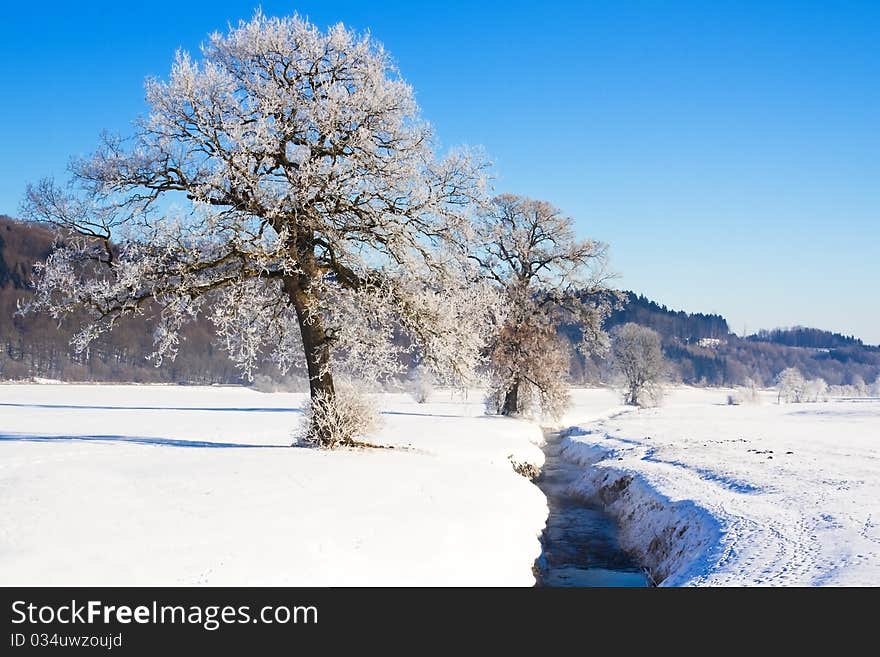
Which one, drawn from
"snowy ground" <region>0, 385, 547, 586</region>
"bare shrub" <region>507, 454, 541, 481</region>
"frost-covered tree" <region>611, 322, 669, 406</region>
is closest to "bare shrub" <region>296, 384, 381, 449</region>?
"snowy ground" <region>0, 385, 547, 586</region>

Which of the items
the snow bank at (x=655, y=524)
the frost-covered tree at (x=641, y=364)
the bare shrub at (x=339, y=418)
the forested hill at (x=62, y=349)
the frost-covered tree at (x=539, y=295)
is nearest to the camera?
the snow bank at (x=655, y=524)

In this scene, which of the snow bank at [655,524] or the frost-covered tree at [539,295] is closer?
the snow bank at [655,524]

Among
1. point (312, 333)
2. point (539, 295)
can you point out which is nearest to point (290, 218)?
point (312, 333)

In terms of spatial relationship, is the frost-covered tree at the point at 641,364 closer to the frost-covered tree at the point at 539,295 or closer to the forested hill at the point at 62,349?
the frost-covered tree at the point at 539,295

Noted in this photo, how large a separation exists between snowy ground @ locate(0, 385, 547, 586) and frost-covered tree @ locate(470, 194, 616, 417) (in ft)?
78.1

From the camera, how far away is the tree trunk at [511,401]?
44.8 m

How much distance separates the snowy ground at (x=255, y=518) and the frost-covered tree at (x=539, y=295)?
2379 cm

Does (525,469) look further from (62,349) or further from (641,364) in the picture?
(62,349)

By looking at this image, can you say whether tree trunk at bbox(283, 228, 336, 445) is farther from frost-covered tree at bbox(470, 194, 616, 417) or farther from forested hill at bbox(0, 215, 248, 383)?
forested hill at bbox(0, 215, 248, 383)

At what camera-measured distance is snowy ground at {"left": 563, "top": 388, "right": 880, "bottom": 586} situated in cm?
986

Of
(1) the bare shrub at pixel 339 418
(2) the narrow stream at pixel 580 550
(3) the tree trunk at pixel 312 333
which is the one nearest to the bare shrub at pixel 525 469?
(2) the narrow stream at pixel 580 550

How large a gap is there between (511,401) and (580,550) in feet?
98.4

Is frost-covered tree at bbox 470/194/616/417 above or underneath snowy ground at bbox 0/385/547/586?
above
